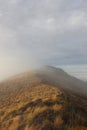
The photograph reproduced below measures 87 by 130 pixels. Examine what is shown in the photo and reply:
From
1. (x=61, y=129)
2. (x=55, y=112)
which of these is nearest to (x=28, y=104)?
(x=55, y=112)

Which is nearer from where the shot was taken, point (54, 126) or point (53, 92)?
point (54, 126)

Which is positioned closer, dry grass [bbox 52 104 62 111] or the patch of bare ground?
the patch of bare ground

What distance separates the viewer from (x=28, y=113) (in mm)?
42438

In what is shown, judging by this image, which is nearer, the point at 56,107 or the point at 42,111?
the point at 42,111

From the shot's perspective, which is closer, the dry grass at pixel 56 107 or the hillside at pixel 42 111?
the hillside at pixel 42 111

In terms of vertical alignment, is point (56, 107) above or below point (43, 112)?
above

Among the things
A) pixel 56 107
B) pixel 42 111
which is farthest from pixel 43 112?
pixel 56 107

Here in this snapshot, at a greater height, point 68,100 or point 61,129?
point 68,100

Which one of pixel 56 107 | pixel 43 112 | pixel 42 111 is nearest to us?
pixel 43 112

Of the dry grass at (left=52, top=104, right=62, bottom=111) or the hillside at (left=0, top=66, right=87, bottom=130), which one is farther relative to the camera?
the dry grass at (left=52, top=104, right=62, bottom=111)

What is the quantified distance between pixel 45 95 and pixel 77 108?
688cm

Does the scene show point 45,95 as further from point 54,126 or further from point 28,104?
point 54,126

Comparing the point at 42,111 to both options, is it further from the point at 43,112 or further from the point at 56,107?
the point at 56,107

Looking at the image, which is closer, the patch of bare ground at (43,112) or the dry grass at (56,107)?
the patch of bare ground at (43,112)
